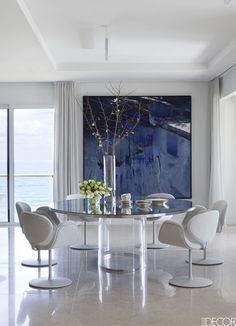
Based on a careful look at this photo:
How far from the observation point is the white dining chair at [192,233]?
15.4 ft

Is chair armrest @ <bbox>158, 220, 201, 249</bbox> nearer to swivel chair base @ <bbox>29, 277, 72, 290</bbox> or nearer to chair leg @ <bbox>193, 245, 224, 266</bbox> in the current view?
chair leg @ <bbox>193, 245, 224, 266</bbox>

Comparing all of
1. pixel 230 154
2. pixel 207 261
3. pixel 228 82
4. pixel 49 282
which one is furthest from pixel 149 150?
pixel 49 282

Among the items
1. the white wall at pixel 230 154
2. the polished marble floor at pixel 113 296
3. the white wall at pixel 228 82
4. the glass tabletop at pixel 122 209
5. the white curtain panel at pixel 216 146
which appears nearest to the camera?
the polished marble floor at pixel 113 296

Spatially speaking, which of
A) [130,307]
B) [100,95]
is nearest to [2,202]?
[100,95]

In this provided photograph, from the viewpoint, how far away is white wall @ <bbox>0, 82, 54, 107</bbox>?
8.79 m

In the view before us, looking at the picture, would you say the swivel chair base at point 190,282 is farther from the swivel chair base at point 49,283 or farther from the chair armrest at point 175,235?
the swivel chair base at point 49,283

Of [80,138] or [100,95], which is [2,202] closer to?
[80,138]

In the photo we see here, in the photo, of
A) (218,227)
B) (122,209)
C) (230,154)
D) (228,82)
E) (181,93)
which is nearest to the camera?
(122,209)

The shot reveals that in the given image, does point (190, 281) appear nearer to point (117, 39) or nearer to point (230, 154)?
point (117, 39)

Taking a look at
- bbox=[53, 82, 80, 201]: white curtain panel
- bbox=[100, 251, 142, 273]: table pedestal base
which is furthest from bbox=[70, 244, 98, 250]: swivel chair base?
bbox=[53, 82, 80, 201]: white curtain panel

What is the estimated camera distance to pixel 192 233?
4.70m

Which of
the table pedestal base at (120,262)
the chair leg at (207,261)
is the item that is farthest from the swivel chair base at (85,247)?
the chair leg at (207,261)

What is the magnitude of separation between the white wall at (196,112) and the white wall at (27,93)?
623mm

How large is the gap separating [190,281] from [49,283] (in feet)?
4.83
